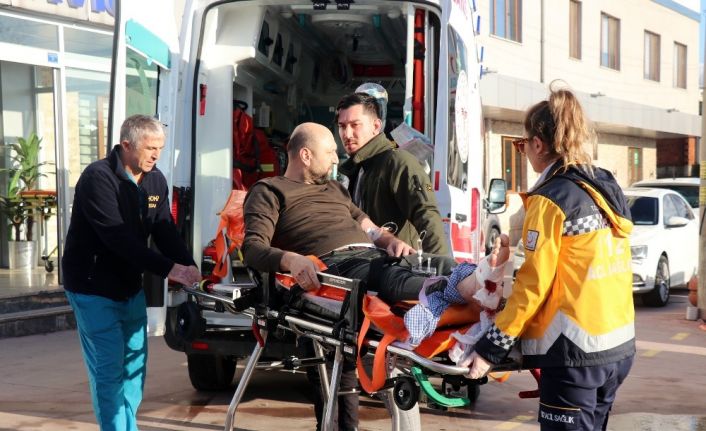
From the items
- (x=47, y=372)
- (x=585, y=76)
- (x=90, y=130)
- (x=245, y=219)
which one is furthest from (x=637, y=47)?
(x=245, y=219)

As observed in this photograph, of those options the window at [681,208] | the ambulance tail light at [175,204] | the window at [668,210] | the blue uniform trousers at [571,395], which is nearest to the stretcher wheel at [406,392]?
the blue uniform trousers at [571,395]

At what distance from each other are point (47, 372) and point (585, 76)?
70.8 feet

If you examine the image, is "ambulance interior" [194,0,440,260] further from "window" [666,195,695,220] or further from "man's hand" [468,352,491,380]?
"window" [666,195,695,220]

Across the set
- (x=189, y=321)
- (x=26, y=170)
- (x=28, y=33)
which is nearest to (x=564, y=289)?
(x=189, y=321)

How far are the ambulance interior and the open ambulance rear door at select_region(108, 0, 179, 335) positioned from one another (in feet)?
0.95

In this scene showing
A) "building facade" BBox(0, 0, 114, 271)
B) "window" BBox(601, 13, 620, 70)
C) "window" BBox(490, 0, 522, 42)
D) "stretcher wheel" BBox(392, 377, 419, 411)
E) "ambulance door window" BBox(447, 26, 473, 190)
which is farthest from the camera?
"window" BBox(601, 13, 620, 70)

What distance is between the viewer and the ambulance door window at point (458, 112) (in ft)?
21.0

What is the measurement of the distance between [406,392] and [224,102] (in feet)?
10.7

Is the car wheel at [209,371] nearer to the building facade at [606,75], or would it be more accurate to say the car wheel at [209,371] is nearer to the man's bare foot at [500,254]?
the man's bare foot at [500,254]

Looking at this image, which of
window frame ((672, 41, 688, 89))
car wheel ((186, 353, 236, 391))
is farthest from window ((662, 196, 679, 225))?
window frame ((672, 41, 688, 89))

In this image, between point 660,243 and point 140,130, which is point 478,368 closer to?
point 140,130

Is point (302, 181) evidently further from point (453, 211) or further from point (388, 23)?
point (388, 23)

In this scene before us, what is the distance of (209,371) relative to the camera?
22.8ft

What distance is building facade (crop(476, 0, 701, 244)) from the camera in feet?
74.7
